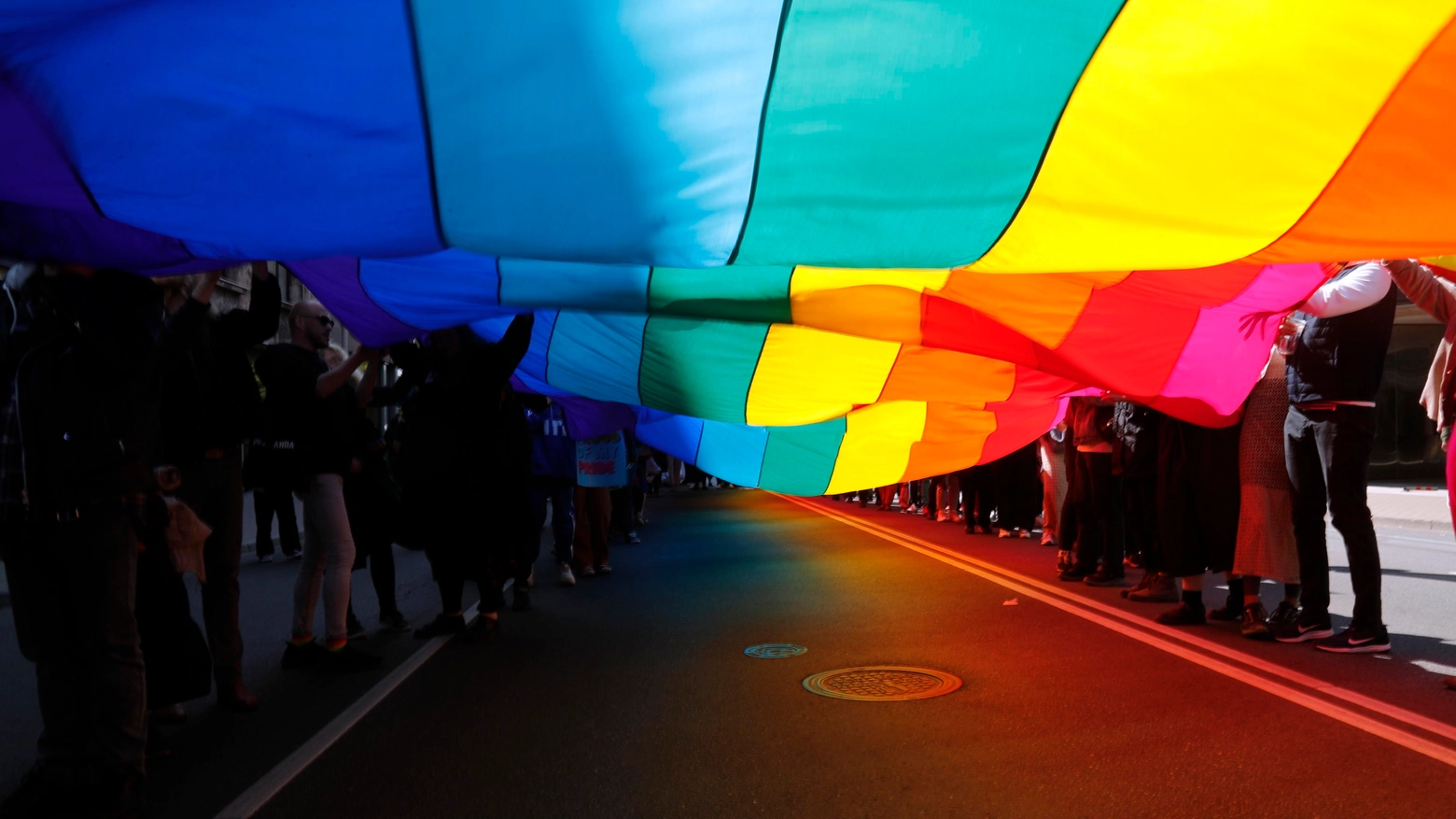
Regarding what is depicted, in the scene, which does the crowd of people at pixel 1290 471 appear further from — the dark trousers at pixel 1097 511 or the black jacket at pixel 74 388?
the black jacket at pixel 74 388

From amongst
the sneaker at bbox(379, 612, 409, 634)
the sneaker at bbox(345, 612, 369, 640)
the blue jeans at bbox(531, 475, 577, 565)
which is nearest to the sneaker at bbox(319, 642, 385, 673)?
the sneaker at bbox(345, 612, 369, 640)

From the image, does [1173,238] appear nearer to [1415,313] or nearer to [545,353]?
[545,353]

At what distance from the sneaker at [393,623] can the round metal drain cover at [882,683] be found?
3.34m

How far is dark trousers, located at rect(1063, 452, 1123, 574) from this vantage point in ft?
29.7

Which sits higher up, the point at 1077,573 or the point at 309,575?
the point at 309,575

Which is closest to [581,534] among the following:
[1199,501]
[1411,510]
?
[1199,501]

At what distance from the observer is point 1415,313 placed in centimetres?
2695

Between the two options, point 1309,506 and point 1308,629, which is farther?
point 1308,629

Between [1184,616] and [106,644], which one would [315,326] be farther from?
[1184,616]

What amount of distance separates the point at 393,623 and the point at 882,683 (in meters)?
3.85

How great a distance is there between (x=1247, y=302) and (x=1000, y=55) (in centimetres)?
317

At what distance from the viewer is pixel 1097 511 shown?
9156 millimetres

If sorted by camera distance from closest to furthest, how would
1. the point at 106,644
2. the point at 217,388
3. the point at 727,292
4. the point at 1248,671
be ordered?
the point at 106,644 < the point at 217,388 < the point at 1248,671 < the point at 727,292

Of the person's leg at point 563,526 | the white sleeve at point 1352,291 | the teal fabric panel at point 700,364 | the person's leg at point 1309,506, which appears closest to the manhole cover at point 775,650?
the teal fabric panel at point 700,364
